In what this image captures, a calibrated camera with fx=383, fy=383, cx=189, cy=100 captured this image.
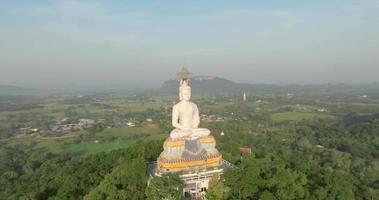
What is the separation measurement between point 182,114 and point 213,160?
2.59 meters

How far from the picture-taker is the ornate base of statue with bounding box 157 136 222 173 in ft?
54.5

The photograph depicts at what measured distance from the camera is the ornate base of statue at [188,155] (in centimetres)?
1661

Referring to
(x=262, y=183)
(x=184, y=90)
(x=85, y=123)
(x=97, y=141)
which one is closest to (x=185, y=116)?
(x=184, y=90)

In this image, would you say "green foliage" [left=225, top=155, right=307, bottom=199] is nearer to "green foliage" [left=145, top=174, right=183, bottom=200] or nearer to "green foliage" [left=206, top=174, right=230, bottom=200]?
"green foliage" [left=206, top=174, right=230, bottom=200]

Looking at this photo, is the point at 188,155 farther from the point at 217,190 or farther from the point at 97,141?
the point at 97,141

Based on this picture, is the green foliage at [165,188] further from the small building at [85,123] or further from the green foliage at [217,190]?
the small building at [85,123]

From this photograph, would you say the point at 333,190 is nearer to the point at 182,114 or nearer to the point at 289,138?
the point at 182,114

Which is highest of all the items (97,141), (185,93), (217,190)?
(185,93)

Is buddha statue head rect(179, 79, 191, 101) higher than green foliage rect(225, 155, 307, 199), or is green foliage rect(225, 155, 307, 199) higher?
buddha statue head rect(179, 79, 191, 101)

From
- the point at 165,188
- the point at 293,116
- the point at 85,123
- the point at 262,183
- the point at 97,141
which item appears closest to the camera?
the point at 165,188

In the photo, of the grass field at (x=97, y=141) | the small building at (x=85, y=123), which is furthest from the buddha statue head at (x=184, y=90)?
the small building at (x=85, y=123)

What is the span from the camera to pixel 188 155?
1697 cm

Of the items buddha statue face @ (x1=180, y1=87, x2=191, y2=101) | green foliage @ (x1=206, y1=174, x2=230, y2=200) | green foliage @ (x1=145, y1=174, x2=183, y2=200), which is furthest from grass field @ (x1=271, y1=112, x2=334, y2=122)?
green foliage @ (x1=145, y1=174, x2=183, y2=200)

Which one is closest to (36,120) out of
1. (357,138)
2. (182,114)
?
(357,138)
